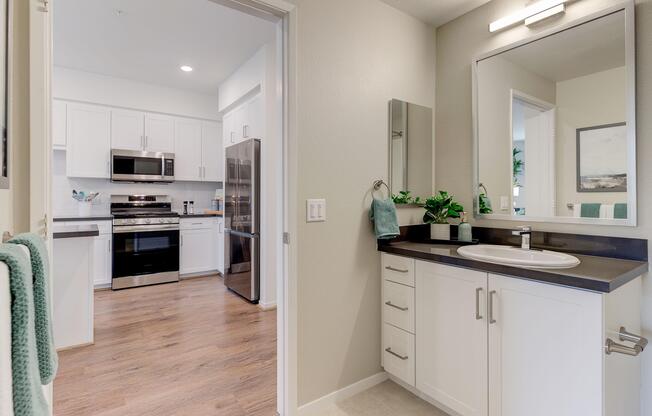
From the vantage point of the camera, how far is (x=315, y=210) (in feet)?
5.96

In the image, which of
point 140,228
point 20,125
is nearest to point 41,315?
point 20,125

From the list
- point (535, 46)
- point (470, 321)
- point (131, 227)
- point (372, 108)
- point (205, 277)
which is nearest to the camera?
point (470, 321)

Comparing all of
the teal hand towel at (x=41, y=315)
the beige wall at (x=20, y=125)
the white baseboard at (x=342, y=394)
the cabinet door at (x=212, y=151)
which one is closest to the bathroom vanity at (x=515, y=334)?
the white baseboard at (x=342, y=394)

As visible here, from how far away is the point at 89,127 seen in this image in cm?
413

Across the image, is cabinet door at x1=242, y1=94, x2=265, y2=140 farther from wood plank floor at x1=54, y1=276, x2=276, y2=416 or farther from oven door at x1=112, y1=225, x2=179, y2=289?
wood plank floor at x1=54, y1=276, x2=276, y2=416

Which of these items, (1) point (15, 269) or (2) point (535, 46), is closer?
(1) point (15, 269)

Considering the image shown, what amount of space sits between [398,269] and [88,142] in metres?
4.21

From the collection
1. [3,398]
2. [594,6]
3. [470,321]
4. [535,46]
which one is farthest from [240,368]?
[594,6]

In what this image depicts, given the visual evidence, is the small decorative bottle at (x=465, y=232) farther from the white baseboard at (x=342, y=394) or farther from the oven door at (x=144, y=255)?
the oven door at (x=144, y=255)

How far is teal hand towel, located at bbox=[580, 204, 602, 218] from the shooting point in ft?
5.48

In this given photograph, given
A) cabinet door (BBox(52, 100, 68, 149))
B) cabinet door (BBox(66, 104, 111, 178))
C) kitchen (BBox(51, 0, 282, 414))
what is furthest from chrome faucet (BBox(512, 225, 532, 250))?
cabinet door (BBox(52, 100, 68, 149))

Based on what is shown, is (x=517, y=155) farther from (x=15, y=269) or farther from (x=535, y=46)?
(x=15, y=269)

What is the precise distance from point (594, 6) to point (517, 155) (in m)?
0.80

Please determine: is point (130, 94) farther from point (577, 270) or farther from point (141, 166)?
point (577, 270)
